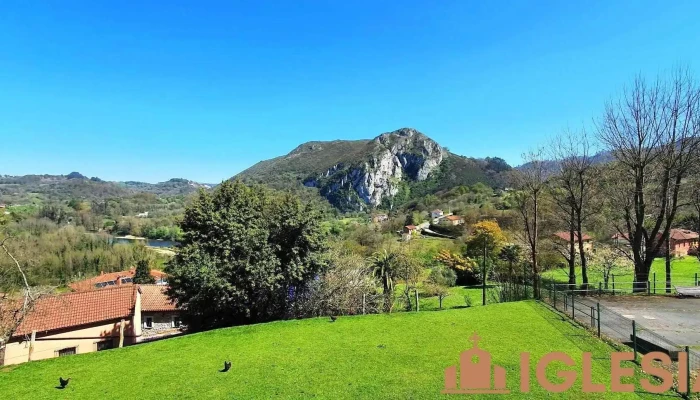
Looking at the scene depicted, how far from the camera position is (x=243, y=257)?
19031 millimetres

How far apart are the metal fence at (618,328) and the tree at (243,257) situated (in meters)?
11.2

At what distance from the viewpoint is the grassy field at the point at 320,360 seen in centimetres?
1023

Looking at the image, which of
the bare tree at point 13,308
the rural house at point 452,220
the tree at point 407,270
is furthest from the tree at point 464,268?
the rural house at point 452,220

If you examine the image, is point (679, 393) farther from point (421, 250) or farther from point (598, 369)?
point (421, 250)

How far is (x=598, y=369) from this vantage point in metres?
10.0

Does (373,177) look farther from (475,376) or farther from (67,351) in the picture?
(475,376)

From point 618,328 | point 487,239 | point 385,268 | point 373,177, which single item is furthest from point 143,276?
point 373,177

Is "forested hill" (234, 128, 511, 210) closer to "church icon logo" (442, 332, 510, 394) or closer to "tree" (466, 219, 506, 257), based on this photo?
"tree" (466, 219, 506, 257)

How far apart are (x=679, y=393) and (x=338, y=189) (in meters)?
172

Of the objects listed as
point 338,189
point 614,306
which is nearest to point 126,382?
point 614,306

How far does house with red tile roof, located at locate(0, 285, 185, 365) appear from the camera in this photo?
2078 cm

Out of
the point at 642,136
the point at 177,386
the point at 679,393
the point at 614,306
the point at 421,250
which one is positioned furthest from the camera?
the point at 421,250

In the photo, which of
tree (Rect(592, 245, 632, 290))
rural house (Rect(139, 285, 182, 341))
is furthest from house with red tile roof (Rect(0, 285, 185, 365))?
tree (Rect(592, 245, 632, 290))

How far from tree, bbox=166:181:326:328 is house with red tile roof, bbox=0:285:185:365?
4382mm
